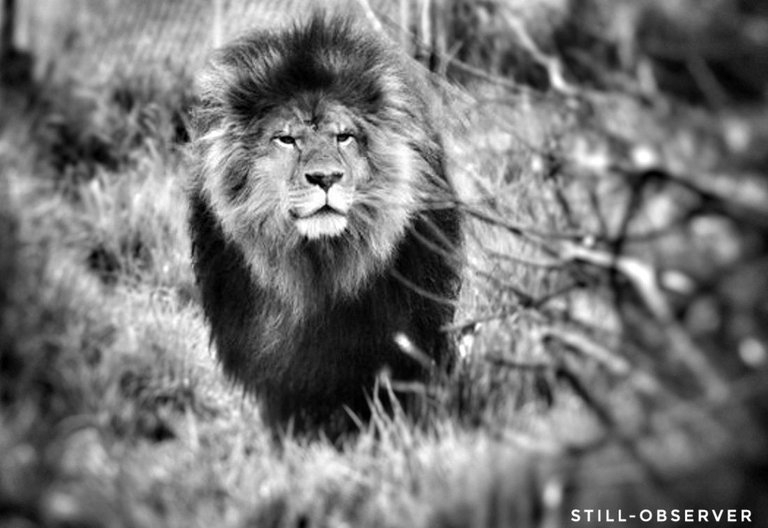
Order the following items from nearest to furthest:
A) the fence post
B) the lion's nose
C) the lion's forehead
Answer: the lion's nose
the lion's forehead
the fence post

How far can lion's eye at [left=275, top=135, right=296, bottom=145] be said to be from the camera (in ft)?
18.6

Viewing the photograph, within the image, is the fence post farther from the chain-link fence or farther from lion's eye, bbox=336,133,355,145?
lion's eye, bbox=336,133,355,145

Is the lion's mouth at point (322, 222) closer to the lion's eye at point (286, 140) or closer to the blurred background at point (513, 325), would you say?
the lion's eye at point (286, 140)

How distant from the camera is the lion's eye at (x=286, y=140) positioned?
5656 millimetres

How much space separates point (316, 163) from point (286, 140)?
10.7 inches

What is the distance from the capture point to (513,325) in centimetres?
541

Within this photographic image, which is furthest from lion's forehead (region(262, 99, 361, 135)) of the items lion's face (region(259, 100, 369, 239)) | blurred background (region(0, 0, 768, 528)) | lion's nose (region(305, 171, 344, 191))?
blurred background (region(0, 0, 768, 528))

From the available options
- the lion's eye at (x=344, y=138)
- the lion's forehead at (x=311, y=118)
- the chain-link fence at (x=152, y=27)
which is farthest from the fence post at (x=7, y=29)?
the lion's eye at (x=344, y=138)

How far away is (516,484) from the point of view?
409cm

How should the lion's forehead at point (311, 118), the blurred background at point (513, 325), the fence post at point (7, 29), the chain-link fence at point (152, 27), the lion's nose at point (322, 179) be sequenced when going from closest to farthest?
the blurred background at point (513, 325)
the lion's nose at point (322, 179)
the lion's forehead at point (311, 118)
the fence post at point (7, 29)
the chain-link fence at point (152, 27)

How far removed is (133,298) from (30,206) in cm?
103

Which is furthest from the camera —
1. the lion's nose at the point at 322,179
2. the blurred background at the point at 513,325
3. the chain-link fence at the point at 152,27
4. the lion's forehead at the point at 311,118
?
the chain-link fence at the point at 152,27

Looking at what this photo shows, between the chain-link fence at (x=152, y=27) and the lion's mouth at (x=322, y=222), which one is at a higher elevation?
the chain-link fence at (x=152, y=27)

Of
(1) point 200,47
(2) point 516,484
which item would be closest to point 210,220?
(1) point 200,47
